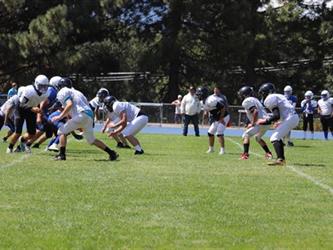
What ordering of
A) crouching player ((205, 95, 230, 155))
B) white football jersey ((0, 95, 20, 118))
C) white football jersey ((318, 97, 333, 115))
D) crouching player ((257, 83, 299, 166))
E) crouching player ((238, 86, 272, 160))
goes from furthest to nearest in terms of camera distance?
white football jersey ((318, 97, 333, 115)), crouching player ((205, 95, 230, 155)), white football jersey ((0, 95, 20, 118)), crouching player ((238, 86, 272, 160)), crouching player ((257, 83, 299, 166))

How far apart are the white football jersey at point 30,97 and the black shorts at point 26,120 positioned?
17 cm

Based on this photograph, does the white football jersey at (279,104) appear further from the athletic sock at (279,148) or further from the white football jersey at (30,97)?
the white football jersey at (30,97)

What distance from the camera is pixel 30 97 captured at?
16016mm

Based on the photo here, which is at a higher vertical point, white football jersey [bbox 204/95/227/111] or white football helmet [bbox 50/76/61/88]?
white football helmet [bbox 50/76/61/88]

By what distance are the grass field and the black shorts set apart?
198cm

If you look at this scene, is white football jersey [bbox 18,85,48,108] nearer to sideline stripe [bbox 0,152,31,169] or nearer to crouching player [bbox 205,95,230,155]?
sideline stripe [bbox 0,152,31,169]

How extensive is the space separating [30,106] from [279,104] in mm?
5648

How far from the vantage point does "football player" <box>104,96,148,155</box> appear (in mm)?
16625

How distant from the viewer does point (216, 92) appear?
18.9 meters

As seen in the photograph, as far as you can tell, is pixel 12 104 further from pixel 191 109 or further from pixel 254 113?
pixel 191 109

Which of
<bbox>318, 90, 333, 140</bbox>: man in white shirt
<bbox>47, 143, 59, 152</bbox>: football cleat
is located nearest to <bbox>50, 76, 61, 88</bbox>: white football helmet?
<bbox>47, 143, 59, 152</bbox>: football cleat

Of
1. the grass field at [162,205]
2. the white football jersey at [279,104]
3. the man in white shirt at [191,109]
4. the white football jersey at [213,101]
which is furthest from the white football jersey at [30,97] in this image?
the man in white shirt at [191,109]

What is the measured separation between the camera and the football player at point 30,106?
52.4 feet

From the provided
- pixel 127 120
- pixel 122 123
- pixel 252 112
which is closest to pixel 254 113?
pixel 252 112
